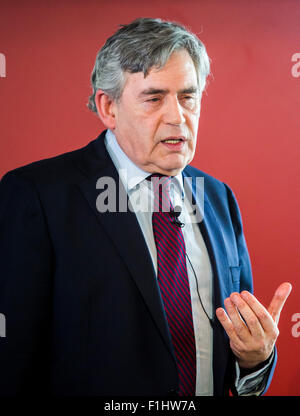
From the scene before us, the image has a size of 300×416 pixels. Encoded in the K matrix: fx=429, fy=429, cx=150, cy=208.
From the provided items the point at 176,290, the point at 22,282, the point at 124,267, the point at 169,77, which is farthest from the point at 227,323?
the point at 169,77

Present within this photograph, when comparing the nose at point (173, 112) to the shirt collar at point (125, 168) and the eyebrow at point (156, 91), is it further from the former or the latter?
the shirt collar at point (125, 168)

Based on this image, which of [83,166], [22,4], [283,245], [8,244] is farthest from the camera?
[283,245]

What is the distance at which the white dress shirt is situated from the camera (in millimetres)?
1164

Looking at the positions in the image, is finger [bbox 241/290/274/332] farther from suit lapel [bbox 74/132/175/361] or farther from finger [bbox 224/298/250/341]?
suit lapel [bbox 74/132/175/361]

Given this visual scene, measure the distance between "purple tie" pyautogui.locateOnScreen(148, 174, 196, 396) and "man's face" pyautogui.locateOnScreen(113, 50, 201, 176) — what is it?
140 millimetres

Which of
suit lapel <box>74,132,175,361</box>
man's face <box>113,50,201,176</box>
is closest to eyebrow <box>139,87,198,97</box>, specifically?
man's face <box>113,50,201,176</box>

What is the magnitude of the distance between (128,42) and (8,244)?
59cm

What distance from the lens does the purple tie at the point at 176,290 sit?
1.12 meters

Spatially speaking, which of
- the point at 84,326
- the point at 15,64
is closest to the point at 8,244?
the point at 84,326

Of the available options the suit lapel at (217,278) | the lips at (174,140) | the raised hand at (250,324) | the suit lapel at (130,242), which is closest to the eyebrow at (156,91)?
the lips at (174,140)

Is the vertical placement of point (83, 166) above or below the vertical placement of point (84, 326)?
above

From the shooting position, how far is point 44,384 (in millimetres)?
1121

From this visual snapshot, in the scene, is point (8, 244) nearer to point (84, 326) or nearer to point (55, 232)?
point (55, 232)
